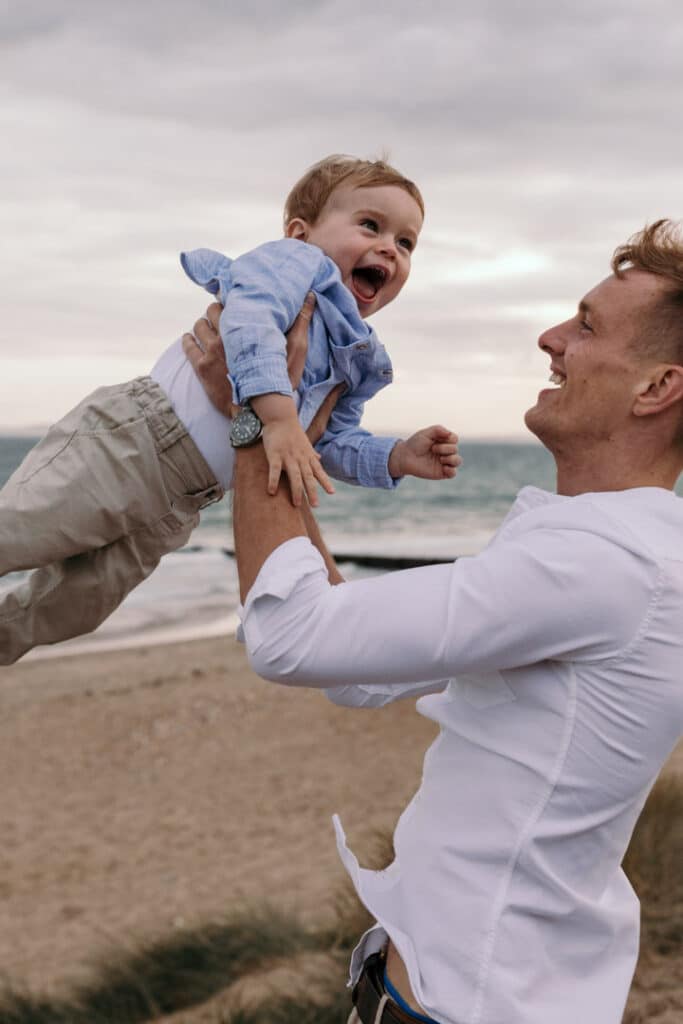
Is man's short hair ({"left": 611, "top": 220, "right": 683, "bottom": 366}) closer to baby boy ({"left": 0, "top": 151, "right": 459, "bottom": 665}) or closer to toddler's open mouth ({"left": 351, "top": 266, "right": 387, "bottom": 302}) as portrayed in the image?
baby boy ({"left": 0, "top": 151, "right": 459, "bottom": 665})

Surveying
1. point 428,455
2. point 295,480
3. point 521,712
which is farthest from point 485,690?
point 428,455

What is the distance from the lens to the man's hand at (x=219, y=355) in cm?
276

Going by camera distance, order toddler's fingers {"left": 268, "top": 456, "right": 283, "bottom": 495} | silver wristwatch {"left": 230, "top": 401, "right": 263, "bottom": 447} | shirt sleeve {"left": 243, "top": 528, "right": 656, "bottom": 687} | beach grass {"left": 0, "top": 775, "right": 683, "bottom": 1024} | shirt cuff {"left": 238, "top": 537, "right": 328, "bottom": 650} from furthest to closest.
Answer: beach grass {"left": 0, "top": 775, "right": 683, "bottom": 1024} < silver wristwatch {"left": 230, "top": 401, "right": 263, "bottom": 447} < toddler's fingers {"left": 268, "top": 456, "right": 283, "bottom": 495} < shirt cuff {"left": 238, "top": 537, "right": 328, "bottom": 650} < shirt sleeve {"left": 243, "top": 528, "right": 656, "bottom": 687}

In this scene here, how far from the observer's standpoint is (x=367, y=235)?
321 cm

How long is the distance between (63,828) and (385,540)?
1176 inches

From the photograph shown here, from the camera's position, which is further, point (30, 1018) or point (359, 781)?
point (359, 781)

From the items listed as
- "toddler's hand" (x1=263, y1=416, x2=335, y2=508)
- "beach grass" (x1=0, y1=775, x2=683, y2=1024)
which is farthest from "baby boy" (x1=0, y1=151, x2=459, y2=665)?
"beach grass" (x1=0, y1=775, x2=683, y2=1024)

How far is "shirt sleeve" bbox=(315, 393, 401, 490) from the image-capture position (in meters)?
3.11

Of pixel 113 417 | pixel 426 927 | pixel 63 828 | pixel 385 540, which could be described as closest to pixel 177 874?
pixel 63 828

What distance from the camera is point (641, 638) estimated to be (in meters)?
1.92

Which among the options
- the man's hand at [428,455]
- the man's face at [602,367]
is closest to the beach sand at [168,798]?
the man's hand at [428,455]

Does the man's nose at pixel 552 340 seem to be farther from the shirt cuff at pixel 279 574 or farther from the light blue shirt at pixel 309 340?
the shirt cuff at pixel 279 574

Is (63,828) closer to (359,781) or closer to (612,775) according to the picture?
(359,781)

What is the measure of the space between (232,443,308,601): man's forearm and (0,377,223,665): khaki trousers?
67 cm
